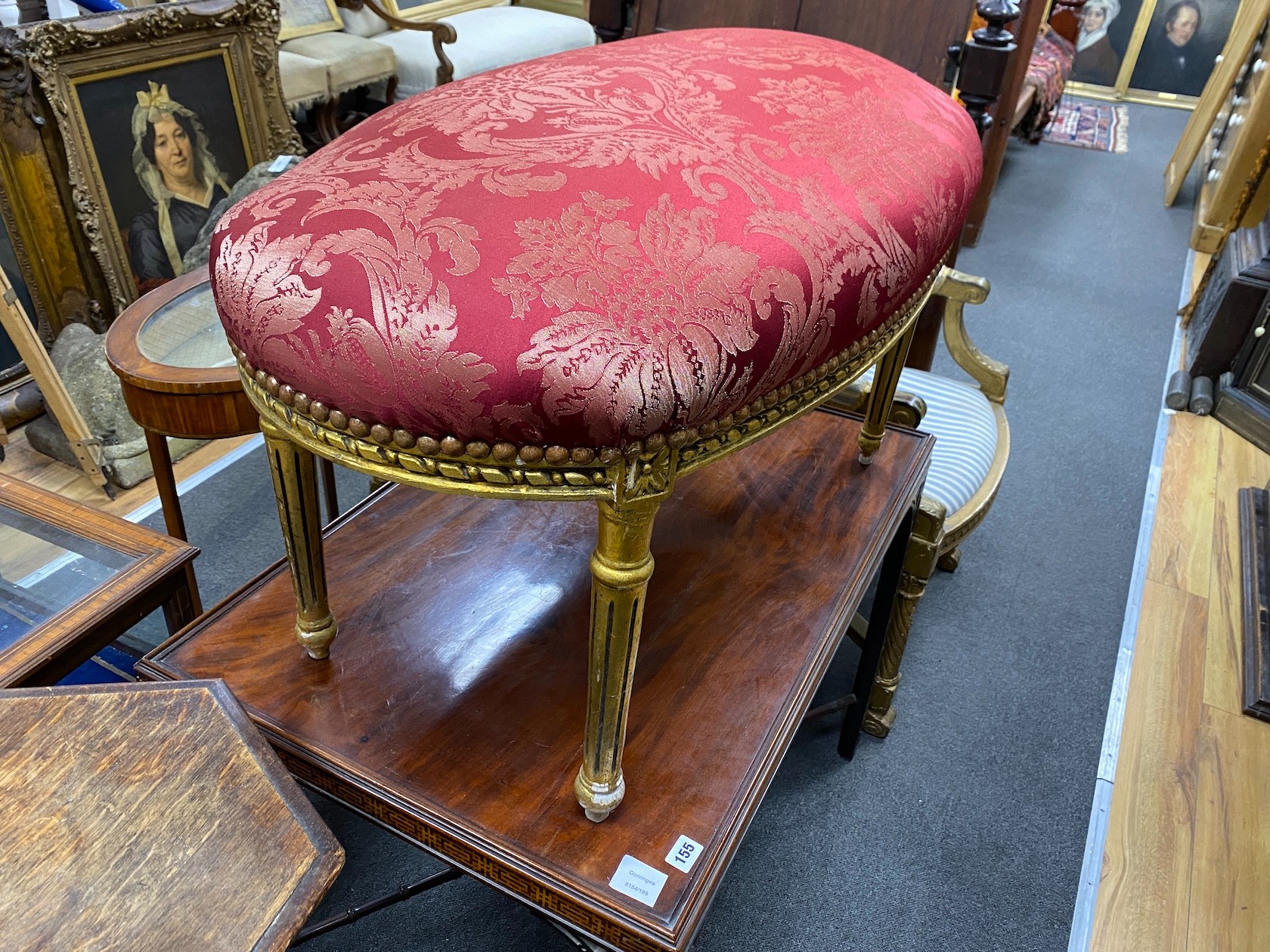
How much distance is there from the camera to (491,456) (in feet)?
1.76

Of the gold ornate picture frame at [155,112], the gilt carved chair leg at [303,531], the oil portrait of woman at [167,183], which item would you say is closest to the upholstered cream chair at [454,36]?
the gold ornate picture frame at [155,112]

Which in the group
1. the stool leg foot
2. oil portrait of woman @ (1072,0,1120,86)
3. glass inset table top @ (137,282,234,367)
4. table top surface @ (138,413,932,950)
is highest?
the stool leg foot

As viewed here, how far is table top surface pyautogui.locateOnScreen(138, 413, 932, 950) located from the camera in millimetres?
694

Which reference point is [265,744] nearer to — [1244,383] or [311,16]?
[1244,383]

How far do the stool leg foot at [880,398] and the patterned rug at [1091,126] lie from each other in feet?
12.6

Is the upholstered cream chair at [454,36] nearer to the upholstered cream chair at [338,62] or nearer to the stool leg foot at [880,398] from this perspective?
the upholstered cream chair at [338,62]

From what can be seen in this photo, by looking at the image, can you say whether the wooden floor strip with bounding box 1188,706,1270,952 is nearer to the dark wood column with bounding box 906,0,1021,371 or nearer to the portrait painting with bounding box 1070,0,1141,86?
the dark wood column with bounding box 906,0,1021,371

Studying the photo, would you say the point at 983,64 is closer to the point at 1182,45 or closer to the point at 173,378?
the point at 173,378

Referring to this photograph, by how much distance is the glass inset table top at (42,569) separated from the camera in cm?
98

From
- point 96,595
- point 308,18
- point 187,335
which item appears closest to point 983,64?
point 187,335

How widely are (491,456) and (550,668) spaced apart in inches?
14.2

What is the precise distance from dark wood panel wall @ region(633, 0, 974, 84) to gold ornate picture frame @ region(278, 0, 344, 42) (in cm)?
208

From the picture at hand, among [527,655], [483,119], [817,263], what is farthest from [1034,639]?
[483,119]

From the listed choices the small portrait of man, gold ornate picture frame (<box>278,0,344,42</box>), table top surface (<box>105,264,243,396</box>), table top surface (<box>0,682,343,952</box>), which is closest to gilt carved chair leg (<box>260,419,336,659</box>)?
table top surface (<box>0,682,343,952</box>)
